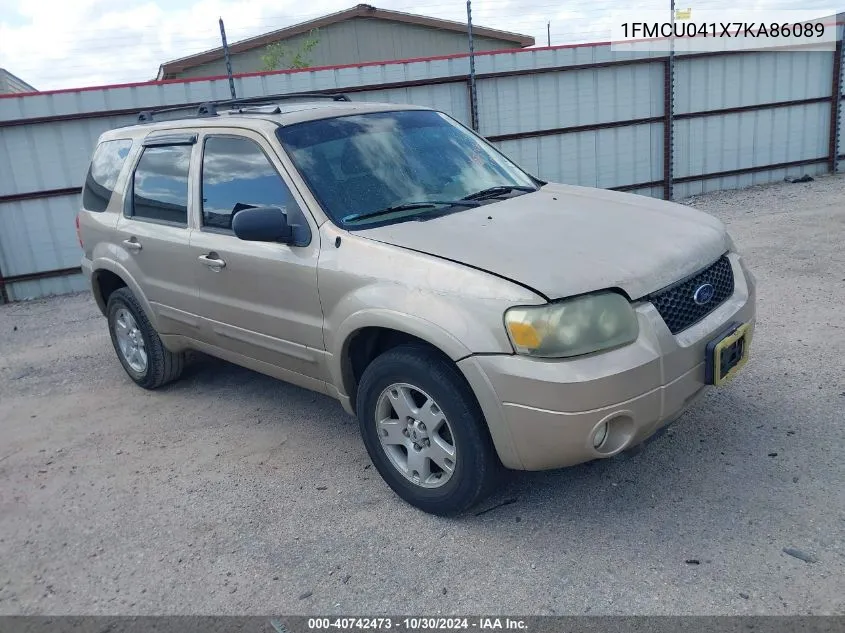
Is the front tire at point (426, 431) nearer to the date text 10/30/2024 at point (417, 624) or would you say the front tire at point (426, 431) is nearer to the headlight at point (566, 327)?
the headlight at point (566, 327)

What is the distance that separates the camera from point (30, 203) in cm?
918

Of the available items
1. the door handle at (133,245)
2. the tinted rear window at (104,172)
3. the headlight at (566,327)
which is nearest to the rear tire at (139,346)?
the door handle at (133,245)

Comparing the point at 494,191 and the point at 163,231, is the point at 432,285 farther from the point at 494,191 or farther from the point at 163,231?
the point at 163,231

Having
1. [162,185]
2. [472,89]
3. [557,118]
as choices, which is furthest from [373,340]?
[557,118]

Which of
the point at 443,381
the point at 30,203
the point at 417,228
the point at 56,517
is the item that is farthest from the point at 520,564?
the point at 30,203

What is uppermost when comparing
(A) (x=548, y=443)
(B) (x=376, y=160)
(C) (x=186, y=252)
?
(B) (x=376, y=160)

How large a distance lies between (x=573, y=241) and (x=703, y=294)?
2.08 ft

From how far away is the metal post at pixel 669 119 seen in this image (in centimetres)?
1171

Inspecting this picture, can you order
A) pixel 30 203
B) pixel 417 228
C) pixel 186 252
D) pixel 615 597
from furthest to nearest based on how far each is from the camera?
pixel 30 203 → pixel 186 252 → pixel 417 228 → pixel 615 597

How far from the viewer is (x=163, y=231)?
4562 millimetres

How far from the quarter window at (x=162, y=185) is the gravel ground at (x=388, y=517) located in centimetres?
134

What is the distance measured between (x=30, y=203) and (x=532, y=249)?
8236 mm

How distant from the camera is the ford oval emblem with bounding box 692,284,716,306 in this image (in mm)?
3189

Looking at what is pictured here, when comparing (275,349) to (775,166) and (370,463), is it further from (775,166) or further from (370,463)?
(775,166)
